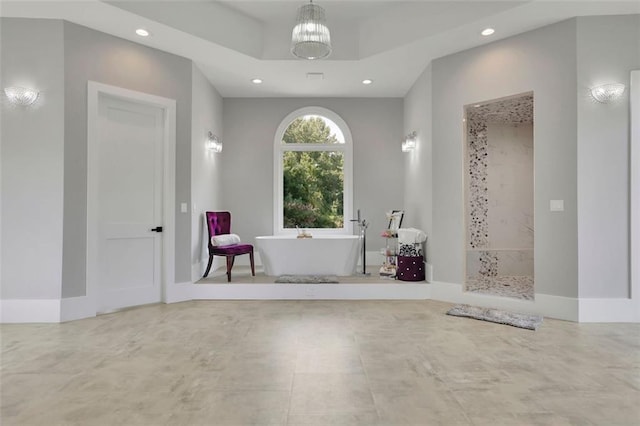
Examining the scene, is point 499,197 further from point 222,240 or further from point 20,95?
point 20,95

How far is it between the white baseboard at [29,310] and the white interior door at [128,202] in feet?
1.40

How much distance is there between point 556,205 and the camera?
3.93 meters

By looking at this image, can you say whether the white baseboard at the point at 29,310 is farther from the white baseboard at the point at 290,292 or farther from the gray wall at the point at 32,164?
the white baseboard at the point at 290,292

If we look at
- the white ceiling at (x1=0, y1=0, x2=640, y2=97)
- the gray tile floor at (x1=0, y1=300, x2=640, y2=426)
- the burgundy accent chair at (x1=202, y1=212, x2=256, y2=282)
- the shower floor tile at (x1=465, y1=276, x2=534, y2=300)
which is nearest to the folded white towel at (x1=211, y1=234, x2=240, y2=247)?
the burgundy accent chair at (x1=202, y1=212, x2=256, y2=282)

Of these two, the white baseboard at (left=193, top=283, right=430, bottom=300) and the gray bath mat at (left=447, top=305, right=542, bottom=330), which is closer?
the gray bath mat at (left=447, top=305, right=542, bottom=330)

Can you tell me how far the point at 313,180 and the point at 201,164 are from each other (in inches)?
83.4

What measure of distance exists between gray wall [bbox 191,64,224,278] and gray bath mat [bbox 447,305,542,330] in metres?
3.24

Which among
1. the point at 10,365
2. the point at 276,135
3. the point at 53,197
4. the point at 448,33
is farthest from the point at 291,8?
the point at 10,365

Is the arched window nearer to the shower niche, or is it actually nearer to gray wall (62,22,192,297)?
the shower niche

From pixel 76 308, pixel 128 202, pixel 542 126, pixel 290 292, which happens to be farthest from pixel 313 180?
pixel 76 308

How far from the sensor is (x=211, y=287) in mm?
4801

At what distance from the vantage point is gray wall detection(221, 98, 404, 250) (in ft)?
21.7

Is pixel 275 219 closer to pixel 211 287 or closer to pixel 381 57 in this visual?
pixel 211 287

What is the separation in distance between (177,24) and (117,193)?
1925mm
